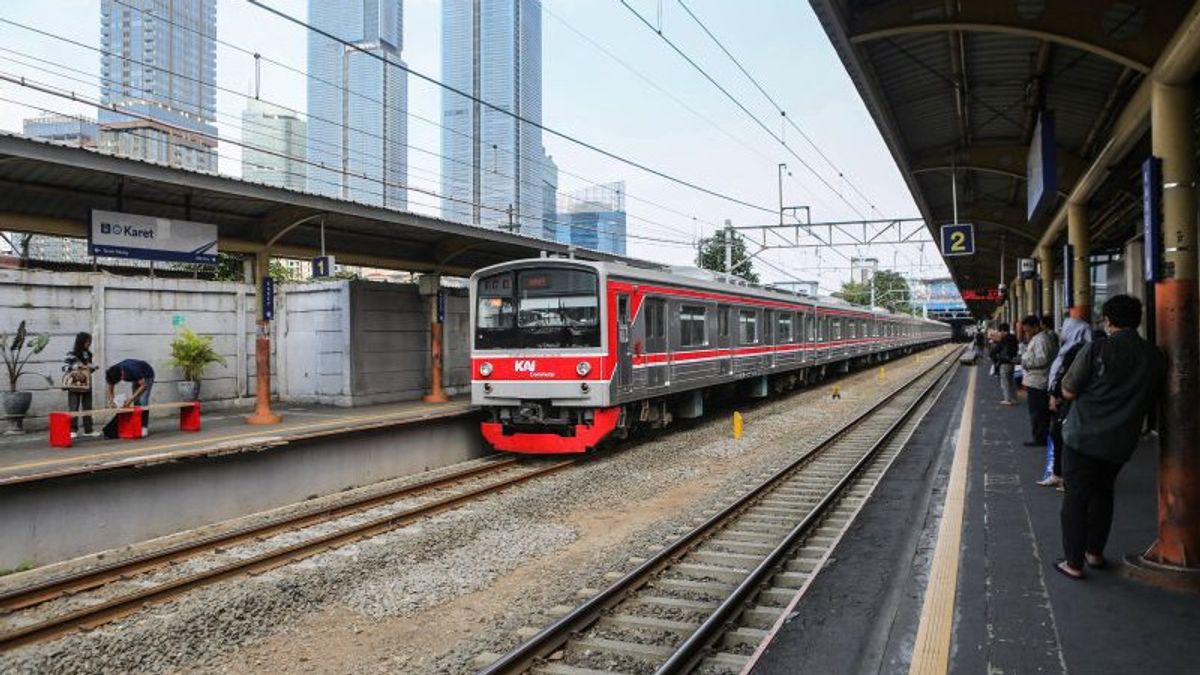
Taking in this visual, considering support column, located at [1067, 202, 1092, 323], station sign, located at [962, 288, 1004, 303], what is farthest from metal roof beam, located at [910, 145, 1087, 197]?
station sign, located at [962, 288, 1004, 303]

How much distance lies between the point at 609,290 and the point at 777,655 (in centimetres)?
718

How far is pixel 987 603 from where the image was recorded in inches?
176

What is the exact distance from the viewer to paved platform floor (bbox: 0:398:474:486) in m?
8.02

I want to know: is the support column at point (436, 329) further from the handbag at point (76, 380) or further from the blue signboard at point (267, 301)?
the handbag at point (76, 380)

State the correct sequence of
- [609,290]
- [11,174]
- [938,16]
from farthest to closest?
[609,290], [11,174], [938,16]

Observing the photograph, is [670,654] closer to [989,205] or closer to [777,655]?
[777,655]

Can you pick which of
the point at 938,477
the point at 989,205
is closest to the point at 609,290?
the point at 938,477

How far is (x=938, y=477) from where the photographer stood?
9.13 meters

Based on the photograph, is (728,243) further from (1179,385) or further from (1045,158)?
(1179,385)

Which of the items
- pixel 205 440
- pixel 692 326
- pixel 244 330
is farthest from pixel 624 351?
pixel 244 330

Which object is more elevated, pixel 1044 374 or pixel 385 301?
pixel 385 301

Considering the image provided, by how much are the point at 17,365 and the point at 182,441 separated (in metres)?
3.15

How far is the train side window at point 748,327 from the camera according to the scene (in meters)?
16.7

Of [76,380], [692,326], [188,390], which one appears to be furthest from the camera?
[692,326]
